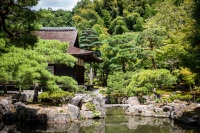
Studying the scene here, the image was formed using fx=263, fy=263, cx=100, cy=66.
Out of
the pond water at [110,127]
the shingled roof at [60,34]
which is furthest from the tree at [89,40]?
the pond water at [110,127]

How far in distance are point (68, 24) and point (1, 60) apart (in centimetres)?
5205

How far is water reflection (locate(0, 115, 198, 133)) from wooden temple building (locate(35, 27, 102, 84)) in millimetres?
7947

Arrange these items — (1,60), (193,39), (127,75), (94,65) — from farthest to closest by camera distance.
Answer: (94,65), (127,75), (193,39), (1,60)

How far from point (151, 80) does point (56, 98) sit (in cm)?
668

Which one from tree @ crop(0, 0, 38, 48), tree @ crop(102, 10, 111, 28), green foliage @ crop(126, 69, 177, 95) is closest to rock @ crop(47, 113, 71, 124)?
green foliage @ crop(126, 69, 177, 95)

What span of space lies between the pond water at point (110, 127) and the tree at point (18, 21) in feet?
17.4

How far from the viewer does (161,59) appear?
22.1 m

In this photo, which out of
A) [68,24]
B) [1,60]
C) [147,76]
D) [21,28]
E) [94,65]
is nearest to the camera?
[21,28]

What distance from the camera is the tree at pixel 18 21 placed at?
696 cm

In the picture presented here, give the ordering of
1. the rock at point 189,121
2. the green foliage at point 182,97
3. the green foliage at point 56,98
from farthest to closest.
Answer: the green foliage at point 182,97 < the green foliage at point 56,98 < the rock at point 189,121

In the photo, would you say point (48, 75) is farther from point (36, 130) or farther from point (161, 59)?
point (161, 59)

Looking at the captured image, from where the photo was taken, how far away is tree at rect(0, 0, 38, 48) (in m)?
6.96

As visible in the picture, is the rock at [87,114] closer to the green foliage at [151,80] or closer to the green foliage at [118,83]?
the green foliage at [151,80]

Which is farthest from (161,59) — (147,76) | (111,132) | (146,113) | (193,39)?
(111,132)
